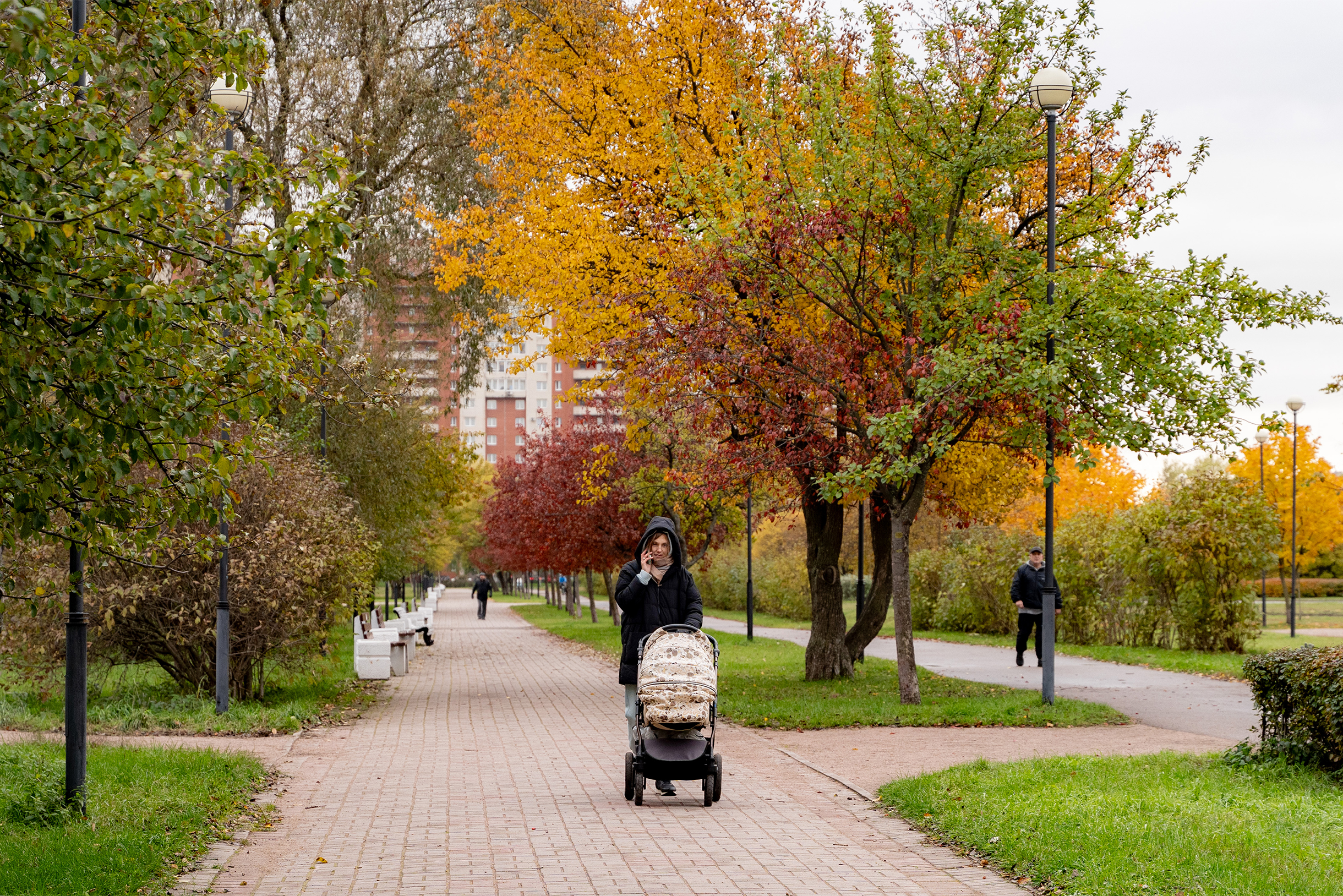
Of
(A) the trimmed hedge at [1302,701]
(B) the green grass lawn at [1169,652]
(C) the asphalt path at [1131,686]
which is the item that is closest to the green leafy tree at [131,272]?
(A) the trimmed hedge at [1302,701]

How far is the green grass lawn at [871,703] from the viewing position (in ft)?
45.2

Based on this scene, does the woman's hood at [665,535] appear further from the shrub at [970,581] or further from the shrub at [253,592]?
the shrub at [970,581]

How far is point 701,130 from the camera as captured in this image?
58.0ft

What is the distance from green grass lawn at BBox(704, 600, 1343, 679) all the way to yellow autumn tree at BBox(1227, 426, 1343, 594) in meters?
10.3

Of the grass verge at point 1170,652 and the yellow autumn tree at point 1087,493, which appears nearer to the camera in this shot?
the grass verge at point 1170,652

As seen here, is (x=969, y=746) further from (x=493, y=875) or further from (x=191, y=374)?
(x=191, y=374)

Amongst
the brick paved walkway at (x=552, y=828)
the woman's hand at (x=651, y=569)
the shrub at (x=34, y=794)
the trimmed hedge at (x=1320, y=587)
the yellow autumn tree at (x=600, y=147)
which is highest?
the yellow autumn tree at (x=600, y=147)

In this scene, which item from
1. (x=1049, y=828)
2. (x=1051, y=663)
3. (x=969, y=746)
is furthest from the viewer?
(x=1051, y=663)

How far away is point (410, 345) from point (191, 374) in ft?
69.8

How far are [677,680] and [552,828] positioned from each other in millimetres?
1243

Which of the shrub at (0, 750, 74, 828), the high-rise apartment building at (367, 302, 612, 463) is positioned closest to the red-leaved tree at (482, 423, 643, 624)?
the high-rise apartment building at (367, 302, 612, 463)

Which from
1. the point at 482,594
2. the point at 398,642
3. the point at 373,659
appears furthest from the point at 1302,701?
the point at 482,594

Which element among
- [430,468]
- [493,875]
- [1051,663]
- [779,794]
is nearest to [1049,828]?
[779,794]

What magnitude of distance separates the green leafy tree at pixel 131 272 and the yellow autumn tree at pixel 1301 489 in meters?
41.7
